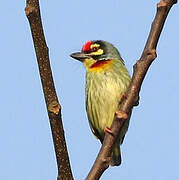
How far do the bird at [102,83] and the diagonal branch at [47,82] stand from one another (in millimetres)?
2298

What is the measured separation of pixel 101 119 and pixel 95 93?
327mm

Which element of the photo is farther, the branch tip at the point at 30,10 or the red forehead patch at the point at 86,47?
the red forehead patch at the point at 86,47

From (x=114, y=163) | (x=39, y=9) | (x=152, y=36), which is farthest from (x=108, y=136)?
(x=114, y=163)

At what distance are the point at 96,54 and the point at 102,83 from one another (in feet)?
1.50

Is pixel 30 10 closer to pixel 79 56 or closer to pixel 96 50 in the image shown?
pixel 79 56

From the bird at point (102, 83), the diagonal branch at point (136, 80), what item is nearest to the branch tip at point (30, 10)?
the diagonal branch at point (136, 80)

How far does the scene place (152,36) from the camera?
232 centimetres

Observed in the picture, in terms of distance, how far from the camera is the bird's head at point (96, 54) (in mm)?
4977

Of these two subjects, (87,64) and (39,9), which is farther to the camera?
(87,64)

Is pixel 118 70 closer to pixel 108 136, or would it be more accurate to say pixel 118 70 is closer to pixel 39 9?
pixel 108 136

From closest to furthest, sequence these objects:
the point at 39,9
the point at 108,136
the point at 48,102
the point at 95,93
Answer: the point at 39,9, the point at 48,102, the point at 108,136, the point at 95,93

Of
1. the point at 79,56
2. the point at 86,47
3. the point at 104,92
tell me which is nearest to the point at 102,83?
the point at 104,92

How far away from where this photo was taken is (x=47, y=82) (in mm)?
2213

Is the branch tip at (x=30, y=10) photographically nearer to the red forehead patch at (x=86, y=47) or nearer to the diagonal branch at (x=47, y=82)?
the diagonal branch at (x=47, y=82)
